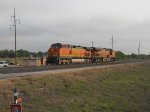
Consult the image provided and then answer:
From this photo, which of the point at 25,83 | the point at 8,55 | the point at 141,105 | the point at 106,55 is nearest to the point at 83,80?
the point at 141,105

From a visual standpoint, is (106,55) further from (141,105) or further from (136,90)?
(141,105)

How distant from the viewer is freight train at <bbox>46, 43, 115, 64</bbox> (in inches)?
2443

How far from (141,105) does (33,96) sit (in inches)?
356

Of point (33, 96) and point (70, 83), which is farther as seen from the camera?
point (70, 83)

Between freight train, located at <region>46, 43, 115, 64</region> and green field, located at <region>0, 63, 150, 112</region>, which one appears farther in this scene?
freight train, located at <region>46, 43, 115, 64</region>

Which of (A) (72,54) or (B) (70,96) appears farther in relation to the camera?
(A) (72,54)

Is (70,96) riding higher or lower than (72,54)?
lower

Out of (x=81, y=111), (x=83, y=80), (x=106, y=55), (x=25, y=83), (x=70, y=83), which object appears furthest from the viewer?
(x=106, y=55)

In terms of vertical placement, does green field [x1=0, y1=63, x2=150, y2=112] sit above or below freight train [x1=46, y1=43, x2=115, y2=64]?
below

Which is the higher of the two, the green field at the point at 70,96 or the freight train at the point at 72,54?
the freight train at the point at 72,54

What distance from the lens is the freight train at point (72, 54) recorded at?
62062 millimetres

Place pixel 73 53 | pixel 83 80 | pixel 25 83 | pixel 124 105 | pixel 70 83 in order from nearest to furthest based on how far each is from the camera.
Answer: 1. pixel 25 83
2. pixel 124 105
3. pixel 70 83
4. pixel 83 80
5. pixel 73 53

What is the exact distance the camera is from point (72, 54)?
67.6m

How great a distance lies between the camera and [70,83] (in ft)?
95.5
